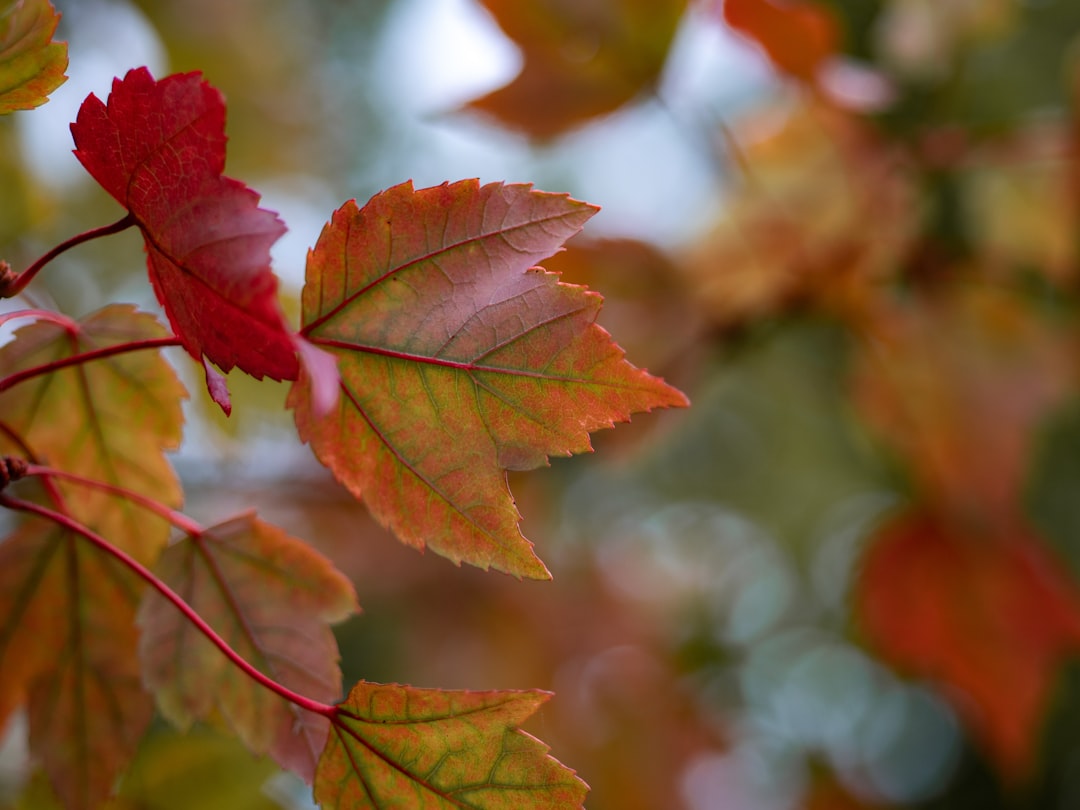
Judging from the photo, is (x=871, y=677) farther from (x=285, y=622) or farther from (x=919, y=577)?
(x=285, y=622)

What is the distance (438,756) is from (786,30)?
2.33 feet

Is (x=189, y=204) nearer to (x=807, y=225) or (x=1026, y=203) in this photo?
(x=807, y=225)

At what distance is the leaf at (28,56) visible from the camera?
0.35 metres

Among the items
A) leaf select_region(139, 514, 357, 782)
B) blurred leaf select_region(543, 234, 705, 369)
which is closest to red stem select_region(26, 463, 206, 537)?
leaf select_region(139, 514, 357, 782)

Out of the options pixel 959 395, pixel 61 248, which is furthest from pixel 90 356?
pixel 959 395

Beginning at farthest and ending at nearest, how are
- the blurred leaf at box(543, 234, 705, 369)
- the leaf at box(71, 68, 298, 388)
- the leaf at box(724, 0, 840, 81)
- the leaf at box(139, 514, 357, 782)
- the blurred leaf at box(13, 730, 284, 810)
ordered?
the blurred leaf at box(543, 234, 705, 369) < the leaf at box(724, 0, 840, 81) < the blurred leaf at box(13, 730, 284, 810) < the leaf at box(139, 514, 357, 782) < the leaf at box(71, 68, 298, 388)

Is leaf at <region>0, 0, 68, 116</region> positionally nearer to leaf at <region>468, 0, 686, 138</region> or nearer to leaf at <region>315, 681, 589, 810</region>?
leaf at <region>315, 681, 589, 810</region>

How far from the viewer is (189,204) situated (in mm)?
329

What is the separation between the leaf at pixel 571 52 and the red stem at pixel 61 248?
52 centimetres

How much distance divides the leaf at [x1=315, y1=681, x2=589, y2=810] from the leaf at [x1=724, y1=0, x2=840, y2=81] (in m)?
0.68

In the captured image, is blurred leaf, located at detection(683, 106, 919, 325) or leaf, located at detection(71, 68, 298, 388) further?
blurred leaf, located at detection(683, 106, 919, 325)

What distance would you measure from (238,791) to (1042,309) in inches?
38.0

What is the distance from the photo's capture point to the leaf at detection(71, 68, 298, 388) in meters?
0.31

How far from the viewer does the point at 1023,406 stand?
3.26ft
